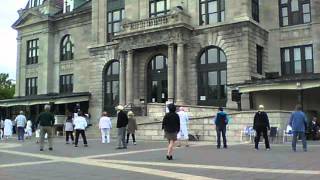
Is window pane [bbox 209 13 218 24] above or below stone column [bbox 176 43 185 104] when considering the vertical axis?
above

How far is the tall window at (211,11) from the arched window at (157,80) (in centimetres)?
482

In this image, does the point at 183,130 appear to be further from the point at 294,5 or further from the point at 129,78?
the point at 294,5

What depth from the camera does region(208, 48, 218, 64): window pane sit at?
38.6 meters

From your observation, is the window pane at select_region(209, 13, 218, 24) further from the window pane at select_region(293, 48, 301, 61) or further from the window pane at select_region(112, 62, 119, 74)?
the window pane at select_region(112, 62, 119, 74)

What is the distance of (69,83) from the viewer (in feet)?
172

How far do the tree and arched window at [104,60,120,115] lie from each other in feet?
107

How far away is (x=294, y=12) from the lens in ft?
126

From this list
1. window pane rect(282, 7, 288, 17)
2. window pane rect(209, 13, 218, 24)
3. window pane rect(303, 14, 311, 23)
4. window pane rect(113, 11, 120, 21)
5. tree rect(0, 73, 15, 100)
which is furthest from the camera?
tree rect(0, 73, 15, 100)

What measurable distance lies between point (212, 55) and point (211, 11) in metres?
3.63

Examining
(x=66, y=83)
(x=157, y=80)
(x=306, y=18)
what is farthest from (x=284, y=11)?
(x=66, y=83)

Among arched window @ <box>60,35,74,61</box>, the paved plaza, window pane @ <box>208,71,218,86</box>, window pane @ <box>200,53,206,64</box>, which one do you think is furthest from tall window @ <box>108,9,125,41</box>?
the paved plaza

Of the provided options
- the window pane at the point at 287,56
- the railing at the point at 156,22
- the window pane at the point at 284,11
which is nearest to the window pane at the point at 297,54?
the window pane at the point at 287,56

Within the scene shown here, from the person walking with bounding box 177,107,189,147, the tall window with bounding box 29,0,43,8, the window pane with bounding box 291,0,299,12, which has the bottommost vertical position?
the person walking with bounding box 177,107,189,147

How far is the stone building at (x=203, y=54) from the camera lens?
3647cm
